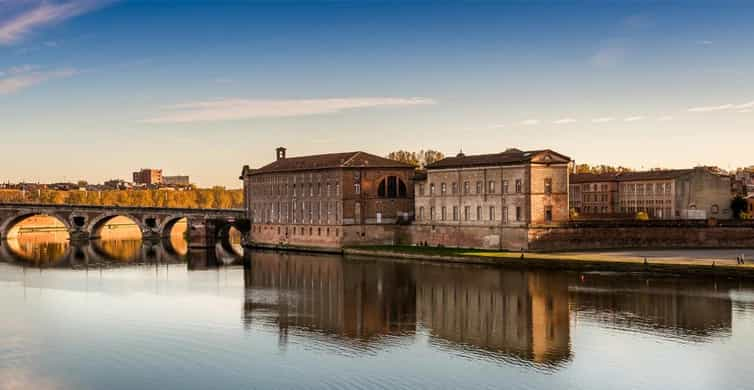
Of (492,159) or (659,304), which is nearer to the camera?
(659,304)

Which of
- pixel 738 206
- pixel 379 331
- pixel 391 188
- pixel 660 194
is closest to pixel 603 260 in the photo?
pixel 379 331

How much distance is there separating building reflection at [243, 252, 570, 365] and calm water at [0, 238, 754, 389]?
0.10m

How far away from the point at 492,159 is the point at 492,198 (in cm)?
321

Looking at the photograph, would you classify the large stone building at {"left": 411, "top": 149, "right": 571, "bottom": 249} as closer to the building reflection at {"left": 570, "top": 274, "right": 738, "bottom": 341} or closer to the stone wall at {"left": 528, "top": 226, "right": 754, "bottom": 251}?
the stone wall at {"left": 528, "top": 226, "right": 754, "bottom": 251}

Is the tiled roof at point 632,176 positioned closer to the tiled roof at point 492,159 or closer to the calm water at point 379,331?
the tiled roof at point 492,159

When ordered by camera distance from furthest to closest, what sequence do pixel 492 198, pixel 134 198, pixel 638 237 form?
1. pixel 134 198
2. pixel 492 198
3. pixel 638 237

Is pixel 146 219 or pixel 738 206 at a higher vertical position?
pixel 738 206

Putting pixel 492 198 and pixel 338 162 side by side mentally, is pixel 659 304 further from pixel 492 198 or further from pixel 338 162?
pixel 338 162

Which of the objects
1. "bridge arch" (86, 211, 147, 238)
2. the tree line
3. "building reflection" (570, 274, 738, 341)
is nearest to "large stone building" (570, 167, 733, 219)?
"building reflection" (570, 274, 738, 341)

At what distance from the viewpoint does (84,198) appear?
7293 inches

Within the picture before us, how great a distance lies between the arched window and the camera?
7625cm

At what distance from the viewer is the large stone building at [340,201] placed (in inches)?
2936

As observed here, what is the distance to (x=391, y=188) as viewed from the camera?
76.8 meters

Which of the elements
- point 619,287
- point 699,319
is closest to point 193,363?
point 699,319
